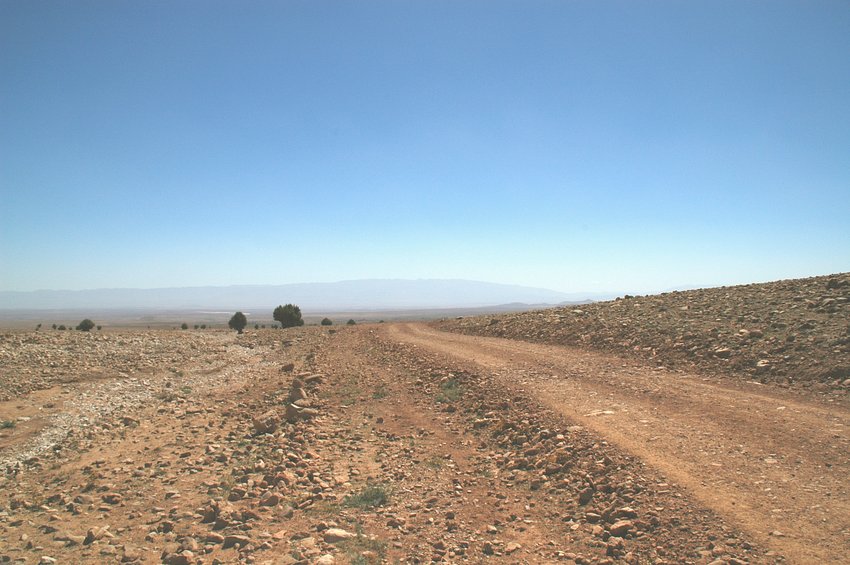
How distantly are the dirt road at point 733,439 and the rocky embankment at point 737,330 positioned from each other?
130cm

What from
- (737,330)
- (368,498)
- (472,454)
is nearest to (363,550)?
(368,498)

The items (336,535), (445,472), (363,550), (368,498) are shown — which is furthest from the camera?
(445,472)

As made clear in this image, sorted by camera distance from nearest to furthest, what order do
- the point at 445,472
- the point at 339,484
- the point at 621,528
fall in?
the point at 621,528
the point at 339,484
the point at 445,472

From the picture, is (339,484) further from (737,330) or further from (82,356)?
(82,356)

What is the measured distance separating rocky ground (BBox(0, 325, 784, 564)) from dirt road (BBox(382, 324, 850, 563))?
1.45 feet

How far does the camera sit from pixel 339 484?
29.2 feet

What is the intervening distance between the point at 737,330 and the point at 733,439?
8.93 m

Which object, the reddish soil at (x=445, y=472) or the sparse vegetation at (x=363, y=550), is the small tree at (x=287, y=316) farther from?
the sparse vegetation at (x=363, y=550)

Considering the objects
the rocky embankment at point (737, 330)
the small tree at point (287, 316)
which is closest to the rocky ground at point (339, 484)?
the rocky embankment at point (737, 330)

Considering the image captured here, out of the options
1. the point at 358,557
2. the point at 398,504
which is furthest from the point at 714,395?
the point at 358,557

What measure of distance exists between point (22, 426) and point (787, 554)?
17282mm

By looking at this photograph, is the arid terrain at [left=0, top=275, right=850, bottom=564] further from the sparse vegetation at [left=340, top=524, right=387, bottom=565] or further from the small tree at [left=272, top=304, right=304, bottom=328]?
the small tree at [left=272, top=304, right=304, bottom=328]

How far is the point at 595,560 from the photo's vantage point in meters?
6.01

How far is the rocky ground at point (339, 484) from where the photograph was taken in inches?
257
